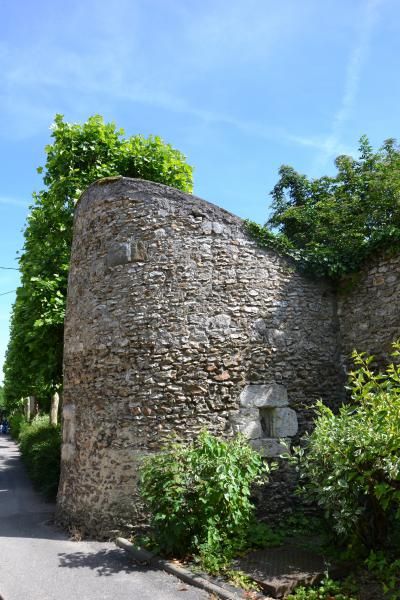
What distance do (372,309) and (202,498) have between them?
147 inches

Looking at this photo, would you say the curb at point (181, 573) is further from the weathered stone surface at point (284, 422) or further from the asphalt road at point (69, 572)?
the weathered stone surface at point (284, 422)

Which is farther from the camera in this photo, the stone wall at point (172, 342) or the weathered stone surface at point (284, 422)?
the weathered stone surface at point (284, 422)

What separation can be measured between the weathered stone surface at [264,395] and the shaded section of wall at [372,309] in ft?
4.11

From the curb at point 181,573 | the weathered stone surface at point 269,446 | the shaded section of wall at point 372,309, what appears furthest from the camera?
the shaded section of wall at point 372,309

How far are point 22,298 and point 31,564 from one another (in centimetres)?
614

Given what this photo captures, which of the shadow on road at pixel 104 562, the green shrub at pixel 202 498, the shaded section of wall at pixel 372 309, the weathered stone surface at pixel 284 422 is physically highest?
the shaded section of wall at pixel 372 309

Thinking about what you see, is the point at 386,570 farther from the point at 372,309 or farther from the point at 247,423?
the point at 372,309

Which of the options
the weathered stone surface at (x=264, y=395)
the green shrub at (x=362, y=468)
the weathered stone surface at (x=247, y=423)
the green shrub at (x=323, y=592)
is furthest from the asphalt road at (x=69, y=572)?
the weathered stone surface at (x=264, y=395)

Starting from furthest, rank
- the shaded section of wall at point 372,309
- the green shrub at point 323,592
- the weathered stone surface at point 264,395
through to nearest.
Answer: the shaded section of wall at point 372,309 < the weathered stone surface at point 264,395 < the green shrub at point 323,592

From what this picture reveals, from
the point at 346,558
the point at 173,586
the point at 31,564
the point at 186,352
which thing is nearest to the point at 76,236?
the point at 186,352

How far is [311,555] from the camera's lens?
5.43 m

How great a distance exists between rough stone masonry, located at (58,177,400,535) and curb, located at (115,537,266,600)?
1.42 ft

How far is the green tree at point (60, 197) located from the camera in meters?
10.4

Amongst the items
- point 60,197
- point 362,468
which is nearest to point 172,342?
point 362,468
